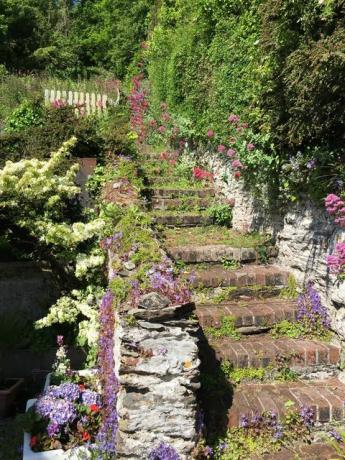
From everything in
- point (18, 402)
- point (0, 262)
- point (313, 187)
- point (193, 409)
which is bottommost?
point (18, 402)

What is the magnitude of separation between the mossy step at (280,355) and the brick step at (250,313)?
0.21 meters

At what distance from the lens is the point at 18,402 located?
15.0 feet

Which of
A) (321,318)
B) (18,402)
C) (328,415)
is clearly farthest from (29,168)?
(328,415)

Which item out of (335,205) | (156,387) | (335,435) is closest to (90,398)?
(156,387)

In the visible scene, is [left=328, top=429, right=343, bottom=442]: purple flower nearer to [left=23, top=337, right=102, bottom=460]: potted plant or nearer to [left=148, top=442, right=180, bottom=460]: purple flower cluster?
[left=148, top=442, right=180, bottom=460]: purple flower cluster

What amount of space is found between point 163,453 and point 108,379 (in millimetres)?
886

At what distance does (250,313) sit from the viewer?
441 centimetres

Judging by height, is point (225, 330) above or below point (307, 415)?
above

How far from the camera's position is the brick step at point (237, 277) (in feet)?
15.6

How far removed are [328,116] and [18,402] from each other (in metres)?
4.11

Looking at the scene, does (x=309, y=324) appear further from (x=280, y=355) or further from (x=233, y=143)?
(x=233, y=143)

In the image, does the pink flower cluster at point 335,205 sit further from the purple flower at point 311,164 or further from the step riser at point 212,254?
the step riser at point 212,254

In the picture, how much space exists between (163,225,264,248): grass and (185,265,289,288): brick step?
47 cm

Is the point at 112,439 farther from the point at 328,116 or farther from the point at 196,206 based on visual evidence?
the point at 196,206
